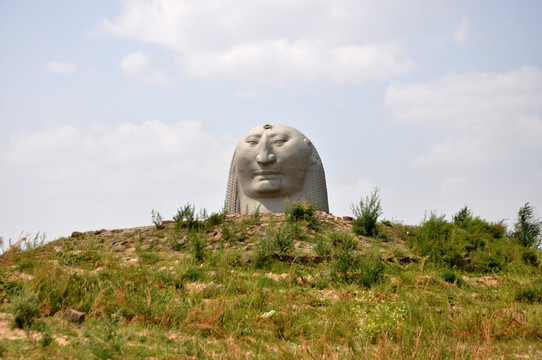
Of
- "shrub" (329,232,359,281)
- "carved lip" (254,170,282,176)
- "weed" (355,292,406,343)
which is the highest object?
"carved lip" (254,170,282,176)

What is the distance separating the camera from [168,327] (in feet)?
15.7

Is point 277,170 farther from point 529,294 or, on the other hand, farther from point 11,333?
point 11,333

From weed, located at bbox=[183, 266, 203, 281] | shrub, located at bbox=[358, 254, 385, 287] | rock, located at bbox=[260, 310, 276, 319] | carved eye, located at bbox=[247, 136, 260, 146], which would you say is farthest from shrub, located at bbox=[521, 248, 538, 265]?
carved eye, located at bbox=[247, 136, 260, 146]

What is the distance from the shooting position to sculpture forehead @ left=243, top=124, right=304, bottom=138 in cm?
1282

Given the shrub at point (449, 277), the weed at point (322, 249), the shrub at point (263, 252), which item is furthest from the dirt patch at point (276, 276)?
the shrub at point (449, 277)

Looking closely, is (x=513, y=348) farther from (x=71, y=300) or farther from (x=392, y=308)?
(x=71, y=300)

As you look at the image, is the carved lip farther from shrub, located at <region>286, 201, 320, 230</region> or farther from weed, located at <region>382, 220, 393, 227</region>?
weed, located at <region>382, 220, 393, 227</region>

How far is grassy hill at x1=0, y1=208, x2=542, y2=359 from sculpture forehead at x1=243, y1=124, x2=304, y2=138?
151 inches

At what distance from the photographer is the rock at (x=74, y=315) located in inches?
187

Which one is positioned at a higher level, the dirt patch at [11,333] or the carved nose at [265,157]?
the carved nose at [265,157]

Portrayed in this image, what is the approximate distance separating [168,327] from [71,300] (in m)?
1.13

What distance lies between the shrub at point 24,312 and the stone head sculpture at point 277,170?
26.5ft

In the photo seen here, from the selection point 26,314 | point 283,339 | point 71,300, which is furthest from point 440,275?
point 26,314

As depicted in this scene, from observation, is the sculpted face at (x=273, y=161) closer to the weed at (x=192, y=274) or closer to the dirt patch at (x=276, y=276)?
the dirt patch at (x=276, y=276)
